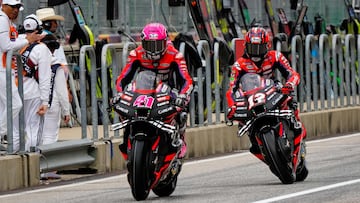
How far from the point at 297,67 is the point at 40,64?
7.25 metres

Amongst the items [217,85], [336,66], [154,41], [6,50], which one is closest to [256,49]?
[154,41]

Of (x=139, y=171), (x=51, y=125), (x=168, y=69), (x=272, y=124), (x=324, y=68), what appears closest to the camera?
(x=139, y=171)

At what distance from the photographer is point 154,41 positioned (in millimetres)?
14234

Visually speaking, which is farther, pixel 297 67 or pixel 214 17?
pixel 214 17

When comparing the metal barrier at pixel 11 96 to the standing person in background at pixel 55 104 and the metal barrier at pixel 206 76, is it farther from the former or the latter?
the metal barrier at pixel 206 76

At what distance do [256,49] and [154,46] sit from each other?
186 centimetres

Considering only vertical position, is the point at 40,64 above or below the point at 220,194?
above

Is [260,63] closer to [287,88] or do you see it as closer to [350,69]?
[287,88]

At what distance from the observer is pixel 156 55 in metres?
14.3

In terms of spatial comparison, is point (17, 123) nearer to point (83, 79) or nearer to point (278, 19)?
point (83, 79)

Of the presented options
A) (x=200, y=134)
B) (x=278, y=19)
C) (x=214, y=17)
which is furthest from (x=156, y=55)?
(x=278, y=19)

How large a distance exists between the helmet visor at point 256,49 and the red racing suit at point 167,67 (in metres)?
1.54

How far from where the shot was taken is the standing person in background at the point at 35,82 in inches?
656

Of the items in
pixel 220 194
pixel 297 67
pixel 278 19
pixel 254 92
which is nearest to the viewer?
pixel 220 194
